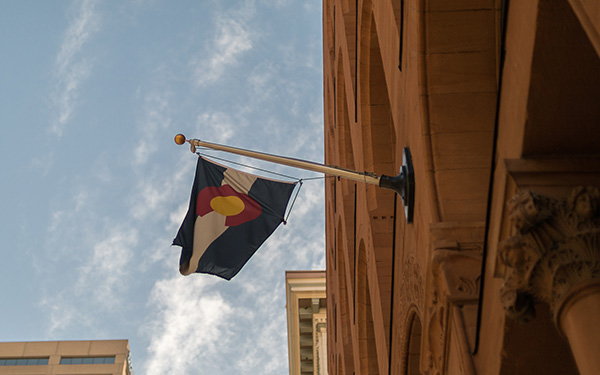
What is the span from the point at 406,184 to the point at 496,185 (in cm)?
306

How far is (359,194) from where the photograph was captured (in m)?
16.9

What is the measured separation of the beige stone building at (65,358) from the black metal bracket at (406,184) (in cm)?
6594

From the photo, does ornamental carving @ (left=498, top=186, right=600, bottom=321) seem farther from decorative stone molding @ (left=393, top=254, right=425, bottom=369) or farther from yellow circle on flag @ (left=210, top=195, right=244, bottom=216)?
yellow circle on flag @ (left=210, top=195, right=244, bottom=216)

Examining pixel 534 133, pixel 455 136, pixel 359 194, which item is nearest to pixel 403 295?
pixel 455 136

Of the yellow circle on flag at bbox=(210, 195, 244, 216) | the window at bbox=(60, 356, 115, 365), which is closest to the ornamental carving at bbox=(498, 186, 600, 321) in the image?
the yellow circle on flag at bbox=(210, 195, 244, 216)

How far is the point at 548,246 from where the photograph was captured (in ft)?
16.3

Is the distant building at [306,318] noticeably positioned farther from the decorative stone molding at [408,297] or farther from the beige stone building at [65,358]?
the decorative stone molding at [408,297]

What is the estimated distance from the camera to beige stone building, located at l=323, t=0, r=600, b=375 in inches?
195

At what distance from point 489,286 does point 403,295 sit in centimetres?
415

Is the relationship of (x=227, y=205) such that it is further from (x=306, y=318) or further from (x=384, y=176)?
(x=306, y=318)

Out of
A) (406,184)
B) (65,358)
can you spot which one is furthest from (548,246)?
(65,358)

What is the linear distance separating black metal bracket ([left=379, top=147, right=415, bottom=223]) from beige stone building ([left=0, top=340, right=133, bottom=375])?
65.9m

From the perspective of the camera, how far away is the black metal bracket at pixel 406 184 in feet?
27.9

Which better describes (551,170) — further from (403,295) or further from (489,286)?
(403,295)
